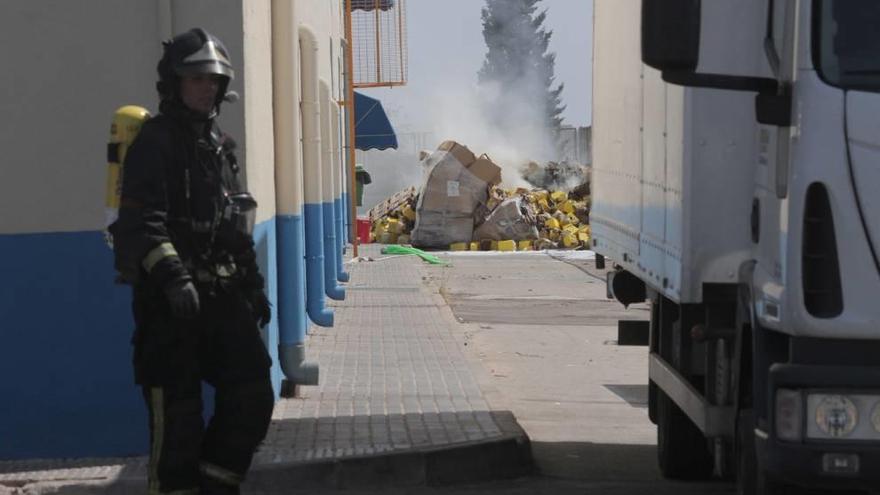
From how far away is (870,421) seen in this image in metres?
5.14

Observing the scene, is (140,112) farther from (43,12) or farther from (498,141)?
(498,141)

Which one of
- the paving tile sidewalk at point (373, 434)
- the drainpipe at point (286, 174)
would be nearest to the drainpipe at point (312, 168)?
the paving tile sidewalk at point (373, 434)

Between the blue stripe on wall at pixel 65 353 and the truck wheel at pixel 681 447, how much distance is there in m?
2.79

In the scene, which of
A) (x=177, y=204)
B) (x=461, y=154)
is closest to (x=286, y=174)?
(x=177, y=204)

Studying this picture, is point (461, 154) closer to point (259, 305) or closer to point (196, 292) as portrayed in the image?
point (259, 305)

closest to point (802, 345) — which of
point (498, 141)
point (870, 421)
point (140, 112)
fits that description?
point (870, 421)

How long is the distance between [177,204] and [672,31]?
214 centimetres

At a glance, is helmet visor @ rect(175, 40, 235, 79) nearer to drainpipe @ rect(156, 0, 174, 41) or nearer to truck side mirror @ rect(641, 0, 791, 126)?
truck side mirror @ rect(641, 0, 791, 126)

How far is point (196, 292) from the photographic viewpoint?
5992mm

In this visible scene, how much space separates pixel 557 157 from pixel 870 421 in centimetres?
7788

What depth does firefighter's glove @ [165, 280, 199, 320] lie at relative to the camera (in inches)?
230

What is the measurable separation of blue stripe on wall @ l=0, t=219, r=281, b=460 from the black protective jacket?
2.07 m

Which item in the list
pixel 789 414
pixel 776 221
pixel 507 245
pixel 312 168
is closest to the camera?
pixel 789 414

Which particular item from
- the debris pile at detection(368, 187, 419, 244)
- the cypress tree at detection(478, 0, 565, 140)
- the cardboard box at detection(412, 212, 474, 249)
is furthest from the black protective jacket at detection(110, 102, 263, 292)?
the cypress tree at detection(478, 0, 565, 140)
